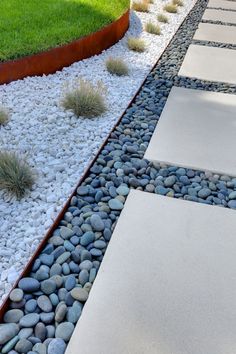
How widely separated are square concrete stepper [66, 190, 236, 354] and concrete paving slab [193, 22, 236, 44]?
3.89 m

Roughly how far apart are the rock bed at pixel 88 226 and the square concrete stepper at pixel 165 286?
70 mm

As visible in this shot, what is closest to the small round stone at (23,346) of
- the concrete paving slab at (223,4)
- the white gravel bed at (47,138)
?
the white gravel bed at (47,138)

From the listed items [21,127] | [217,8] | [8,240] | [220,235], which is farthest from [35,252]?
[217,8]

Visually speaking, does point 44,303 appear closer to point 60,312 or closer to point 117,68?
point 60,312

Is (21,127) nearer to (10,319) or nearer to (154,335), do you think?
(10,319)

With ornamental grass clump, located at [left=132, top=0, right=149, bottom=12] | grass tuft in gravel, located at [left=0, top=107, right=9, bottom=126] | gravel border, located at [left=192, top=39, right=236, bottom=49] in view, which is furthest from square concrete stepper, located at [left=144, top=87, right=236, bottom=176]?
ornamental grass clump, located at [left=132, top=0, right=149, bottom=12]

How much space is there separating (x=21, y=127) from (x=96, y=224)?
1.19 meters

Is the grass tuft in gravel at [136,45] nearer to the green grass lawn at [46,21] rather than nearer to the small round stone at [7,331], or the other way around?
the green grass lawn at [46,21]

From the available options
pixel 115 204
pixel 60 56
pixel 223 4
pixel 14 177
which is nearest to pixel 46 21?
pixel 60 56

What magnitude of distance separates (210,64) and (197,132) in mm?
1836

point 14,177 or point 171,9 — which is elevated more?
point 14,177

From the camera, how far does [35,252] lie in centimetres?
188

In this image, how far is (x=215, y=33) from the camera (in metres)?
5.67

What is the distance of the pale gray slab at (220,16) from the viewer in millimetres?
6414
